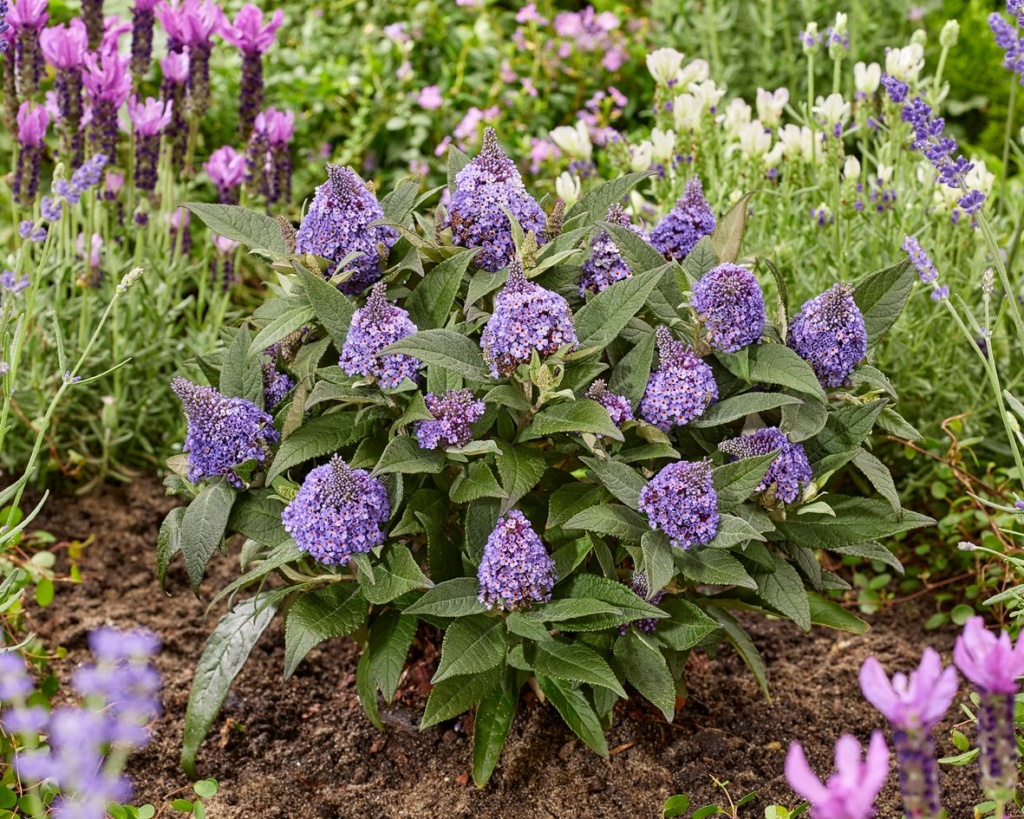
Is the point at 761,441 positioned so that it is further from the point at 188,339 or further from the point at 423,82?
the point at 423,82

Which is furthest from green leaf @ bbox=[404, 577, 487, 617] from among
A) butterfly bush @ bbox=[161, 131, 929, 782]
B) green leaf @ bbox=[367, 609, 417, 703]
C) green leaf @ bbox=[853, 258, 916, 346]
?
green leaf @ bbox=[853, 258, 916, 346]

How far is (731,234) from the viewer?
2.08 meters

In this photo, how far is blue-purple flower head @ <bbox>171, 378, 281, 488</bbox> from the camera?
1873mm

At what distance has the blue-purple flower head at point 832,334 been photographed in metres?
1.86

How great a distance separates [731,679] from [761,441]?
2.78ft

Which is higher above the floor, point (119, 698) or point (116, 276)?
point (119, 698)

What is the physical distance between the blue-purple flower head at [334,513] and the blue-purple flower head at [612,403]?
0.37 m

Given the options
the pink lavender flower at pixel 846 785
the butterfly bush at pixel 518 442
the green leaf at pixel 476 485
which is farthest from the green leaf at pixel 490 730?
the pink lavender flower at pixel 846 785

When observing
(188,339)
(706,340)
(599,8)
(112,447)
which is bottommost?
(112,447)

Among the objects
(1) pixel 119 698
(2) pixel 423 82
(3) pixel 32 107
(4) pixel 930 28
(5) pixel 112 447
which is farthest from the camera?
(4) pixel 930 28

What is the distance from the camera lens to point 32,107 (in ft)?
9.87

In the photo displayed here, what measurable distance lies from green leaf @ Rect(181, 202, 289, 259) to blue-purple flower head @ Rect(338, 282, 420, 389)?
0.29 meters

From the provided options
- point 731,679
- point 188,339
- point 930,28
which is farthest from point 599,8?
point 731,679

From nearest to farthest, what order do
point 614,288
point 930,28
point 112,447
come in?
1. point 614,288
2. point 112,447
3. point 930,28
